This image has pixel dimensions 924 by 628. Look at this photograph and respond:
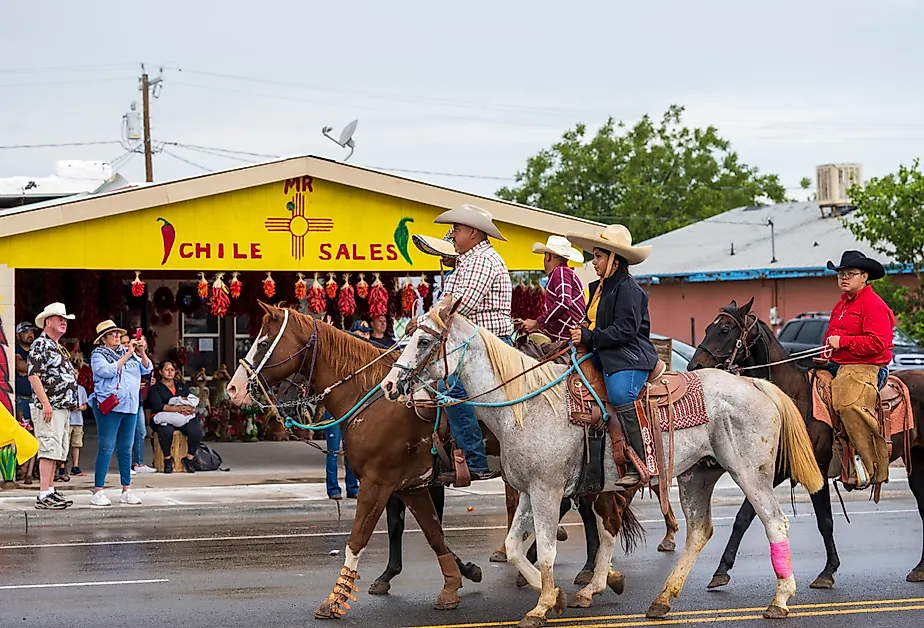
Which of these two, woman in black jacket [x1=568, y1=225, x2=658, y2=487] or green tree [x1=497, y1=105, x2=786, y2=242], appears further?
green tree [x1=497, y1=105, x2=786, y2=242]

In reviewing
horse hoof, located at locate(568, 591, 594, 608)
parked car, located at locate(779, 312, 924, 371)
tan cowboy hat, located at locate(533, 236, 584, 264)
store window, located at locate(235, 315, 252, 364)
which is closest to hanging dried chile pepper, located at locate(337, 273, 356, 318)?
→ store window, located at locate(235, 315, 252, 364)

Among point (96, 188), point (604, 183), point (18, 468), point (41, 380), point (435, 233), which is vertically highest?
point (604, 183)

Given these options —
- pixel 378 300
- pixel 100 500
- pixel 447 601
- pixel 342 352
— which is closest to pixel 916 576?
pixel 447 601

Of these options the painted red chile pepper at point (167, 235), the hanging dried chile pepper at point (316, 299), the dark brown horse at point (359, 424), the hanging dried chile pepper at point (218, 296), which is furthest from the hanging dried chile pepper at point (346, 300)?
the dark brown horse at point (359, 424)

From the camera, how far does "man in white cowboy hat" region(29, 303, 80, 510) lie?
45.0 ft

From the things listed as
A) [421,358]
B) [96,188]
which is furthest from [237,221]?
[421,358]

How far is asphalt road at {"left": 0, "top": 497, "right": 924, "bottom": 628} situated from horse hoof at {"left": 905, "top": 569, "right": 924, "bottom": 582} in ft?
0.28

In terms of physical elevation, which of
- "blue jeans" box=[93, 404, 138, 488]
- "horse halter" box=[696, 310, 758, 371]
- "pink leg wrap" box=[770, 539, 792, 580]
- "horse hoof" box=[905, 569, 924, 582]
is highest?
"horse halter" box=[696, 310, 758, 371]

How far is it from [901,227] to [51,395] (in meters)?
22.7

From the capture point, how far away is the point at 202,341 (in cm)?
2298

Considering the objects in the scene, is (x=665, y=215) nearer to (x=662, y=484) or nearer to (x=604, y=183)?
(x=604, y=183)

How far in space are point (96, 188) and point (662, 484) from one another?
16.5 meters

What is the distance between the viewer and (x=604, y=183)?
61781mm

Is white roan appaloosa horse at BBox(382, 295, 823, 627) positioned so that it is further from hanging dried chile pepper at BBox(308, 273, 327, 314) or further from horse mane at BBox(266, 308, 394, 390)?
hanging dried chile pepper at BBox(308, 273, 327, 314)
